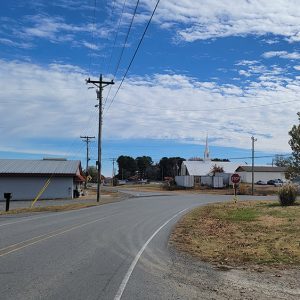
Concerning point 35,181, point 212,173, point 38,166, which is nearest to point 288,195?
point 35,181

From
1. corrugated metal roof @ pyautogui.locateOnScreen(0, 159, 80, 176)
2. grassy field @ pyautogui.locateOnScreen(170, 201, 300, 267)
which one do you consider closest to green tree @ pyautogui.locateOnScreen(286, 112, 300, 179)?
corrugated metal roof @ pyautogui.locateOnScreen(0, 159, 80, 176)

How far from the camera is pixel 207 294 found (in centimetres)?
789

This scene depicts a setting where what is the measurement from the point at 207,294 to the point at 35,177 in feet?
162

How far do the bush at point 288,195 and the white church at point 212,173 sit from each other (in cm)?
5842

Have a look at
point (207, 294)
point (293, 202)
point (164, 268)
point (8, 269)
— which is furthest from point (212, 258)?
point (293, 202)

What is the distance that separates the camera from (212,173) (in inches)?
4097

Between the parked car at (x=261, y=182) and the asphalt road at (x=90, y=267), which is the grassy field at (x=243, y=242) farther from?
the parked car at (x=261, y=182)

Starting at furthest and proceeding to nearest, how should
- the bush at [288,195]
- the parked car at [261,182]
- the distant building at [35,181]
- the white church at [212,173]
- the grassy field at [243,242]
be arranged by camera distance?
the parked car at [261,182] → the white church at [212,173] → the distant building at [35,181] → the bush at [288,195] → the grassy field at [243,242]

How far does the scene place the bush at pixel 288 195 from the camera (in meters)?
34.7

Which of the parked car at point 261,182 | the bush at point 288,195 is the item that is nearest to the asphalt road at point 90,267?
the bush at point 288,195

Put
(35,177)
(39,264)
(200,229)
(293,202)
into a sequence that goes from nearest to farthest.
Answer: (39,264)
(200,229)
(293,202)
(35,177)

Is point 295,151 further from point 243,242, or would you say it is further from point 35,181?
point 243,242

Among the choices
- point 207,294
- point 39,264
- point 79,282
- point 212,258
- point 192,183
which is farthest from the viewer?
point 192,183

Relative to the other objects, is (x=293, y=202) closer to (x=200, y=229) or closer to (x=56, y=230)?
(x=200, y=229)
